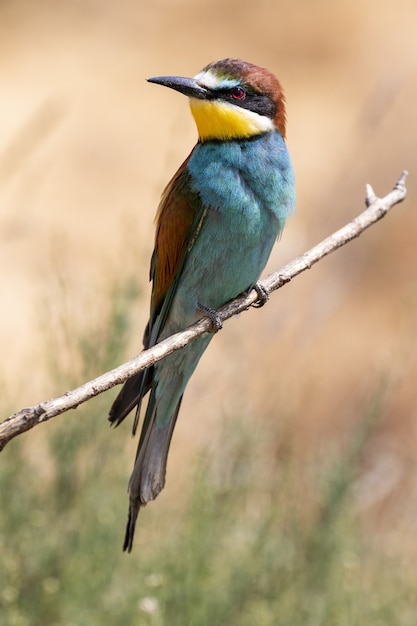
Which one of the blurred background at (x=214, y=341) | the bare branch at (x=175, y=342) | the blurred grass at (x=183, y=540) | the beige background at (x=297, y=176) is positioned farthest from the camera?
the beige background at (x=297, y=176)

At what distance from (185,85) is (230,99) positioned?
116mm

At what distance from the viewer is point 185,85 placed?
2281 millimetres

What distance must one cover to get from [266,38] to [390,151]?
5.33 ft

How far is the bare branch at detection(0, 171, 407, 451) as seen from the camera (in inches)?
60.4

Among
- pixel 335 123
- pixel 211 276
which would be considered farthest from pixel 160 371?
pixel 335 123

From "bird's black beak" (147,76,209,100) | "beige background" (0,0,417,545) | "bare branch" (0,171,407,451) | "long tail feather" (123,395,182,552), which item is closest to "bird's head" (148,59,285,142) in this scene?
"bird's black beak" (147,76,209,100)

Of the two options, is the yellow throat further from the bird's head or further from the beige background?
the beige background

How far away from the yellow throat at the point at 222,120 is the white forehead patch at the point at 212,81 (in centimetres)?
4

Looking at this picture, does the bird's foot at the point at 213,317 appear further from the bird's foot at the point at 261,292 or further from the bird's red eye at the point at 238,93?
the bird's red eye at the point at 238,93

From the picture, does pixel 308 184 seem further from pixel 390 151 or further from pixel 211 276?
pixel 211 276

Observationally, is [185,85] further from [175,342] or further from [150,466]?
[150,466]

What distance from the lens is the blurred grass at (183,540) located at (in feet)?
8.97

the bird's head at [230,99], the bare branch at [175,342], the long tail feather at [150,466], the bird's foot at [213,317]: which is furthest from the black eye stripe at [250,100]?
the long tail feather at [150,466]

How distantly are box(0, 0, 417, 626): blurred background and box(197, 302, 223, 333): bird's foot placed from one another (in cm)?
58
